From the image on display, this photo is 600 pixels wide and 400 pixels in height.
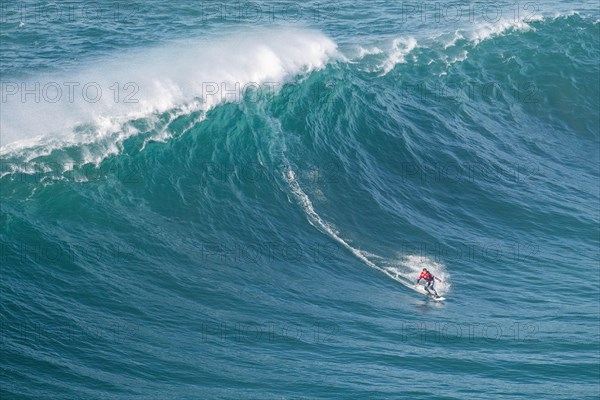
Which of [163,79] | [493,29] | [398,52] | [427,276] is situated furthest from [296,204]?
[493,29]

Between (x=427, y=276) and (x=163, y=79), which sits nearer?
(x=427, y=276)

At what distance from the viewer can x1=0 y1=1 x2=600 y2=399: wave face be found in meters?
34.2

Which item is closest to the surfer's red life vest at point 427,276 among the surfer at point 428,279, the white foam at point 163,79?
the surfer at point 428,279

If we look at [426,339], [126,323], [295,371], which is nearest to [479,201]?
[426,339]

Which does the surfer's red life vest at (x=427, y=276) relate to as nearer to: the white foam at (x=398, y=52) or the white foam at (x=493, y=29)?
the white foam at (x=398, y=52)

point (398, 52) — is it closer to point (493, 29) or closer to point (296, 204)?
point (493, 29)

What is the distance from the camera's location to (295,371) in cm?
3350

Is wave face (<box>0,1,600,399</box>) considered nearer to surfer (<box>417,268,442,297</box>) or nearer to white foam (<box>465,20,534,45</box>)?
white foam (<box>465,20,534,45</box>)

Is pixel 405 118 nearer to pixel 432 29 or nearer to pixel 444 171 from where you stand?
pixel 444 171

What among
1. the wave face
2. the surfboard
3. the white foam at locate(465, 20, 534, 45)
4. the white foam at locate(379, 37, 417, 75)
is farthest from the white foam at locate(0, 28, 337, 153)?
the surfboard

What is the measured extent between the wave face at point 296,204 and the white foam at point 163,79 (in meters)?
0.16

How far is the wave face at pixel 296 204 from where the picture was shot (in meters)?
34.2

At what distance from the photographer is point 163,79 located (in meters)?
50.3

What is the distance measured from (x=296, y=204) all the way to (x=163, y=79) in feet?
38.9
